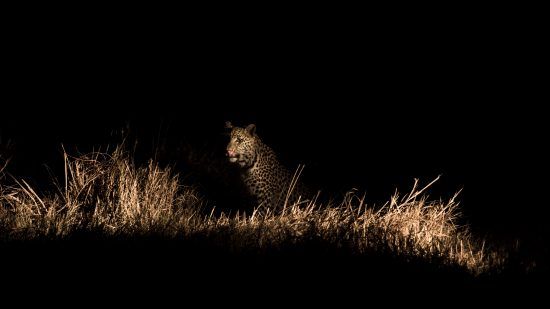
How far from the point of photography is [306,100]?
39.4 ft

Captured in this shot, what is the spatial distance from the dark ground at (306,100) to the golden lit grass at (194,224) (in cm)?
181

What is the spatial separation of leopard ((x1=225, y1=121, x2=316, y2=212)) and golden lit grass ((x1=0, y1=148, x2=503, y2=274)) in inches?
42.7

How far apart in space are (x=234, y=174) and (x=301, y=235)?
106 inches

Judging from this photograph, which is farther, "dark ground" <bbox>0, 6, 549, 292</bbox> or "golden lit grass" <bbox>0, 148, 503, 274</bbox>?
"dark ground" <bbox>0, 6, 549, 292</bbox>

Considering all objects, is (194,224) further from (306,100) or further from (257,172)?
(306,100)

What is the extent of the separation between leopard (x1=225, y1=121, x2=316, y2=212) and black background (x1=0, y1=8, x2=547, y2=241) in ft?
4.82

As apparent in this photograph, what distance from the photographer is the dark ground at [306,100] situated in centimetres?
914

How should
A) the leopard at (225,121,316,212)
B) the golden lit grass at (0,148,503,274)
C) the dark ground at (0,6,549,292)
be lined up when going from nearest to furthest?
the golden lit grass at (0,148,503,274) < the leopard at (225,121,316,212) < the dark ground at (0,6,549,292)

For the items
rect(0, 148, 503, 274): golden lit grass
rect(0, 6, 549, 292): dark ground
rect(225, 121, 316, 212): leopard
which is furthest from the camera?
rect(0, 6, 549, 292): dark ground

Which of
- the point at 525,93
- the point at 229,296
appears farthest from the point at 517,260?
the point at 525,93

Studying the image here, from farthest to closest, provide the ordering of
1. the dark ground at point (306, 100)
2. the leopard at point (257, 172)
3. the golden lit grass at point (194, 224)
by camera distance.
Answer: the dark ground at point (306, 100)
the leopard at point (257, 172)
the golden lit grass at point (194, 224)

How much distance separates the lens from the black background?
30.6ft

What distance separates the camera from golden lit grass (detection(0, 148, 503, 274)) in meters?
5.08

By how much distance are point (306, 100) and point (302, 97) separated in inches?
4.7
